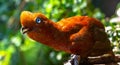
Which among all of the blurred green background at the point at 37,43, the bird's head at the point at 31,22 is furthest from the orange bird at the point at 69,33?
the blurred green background at the point at 37,43

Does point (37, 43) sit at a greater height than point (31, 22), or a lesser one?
lesser

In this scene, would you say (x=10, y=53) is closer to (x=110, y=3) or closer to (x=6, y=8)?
(x=6, y=8)

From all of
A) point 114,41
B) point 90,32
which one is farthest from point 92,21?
point 114,41

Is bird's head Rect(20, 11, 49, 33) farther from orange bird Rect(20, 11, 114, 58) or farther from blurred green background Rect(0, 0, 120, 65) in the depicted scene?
blurred green background Rect(0, 0, 120, 65)

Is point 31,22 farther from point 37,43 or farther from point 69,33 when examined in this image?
point 37,43

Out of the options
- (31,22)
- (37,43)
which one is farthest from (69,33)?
(37,43)

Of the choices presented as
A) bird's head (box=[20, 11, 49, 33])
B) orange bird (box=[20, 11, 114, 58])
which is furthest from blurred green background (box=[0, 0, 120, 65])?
bird's head (box=[20, 11, 49, 33])

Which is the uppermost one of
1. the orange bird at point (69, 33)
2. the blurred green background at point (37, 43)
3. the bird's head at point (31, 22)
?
the bird's head at point (31, 22)

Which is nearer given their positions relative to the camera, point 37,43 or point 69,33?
point 69,33

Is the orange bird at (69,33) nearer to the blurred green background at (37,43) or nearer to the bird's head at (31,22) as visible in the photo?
the bird's head at (31,22)
